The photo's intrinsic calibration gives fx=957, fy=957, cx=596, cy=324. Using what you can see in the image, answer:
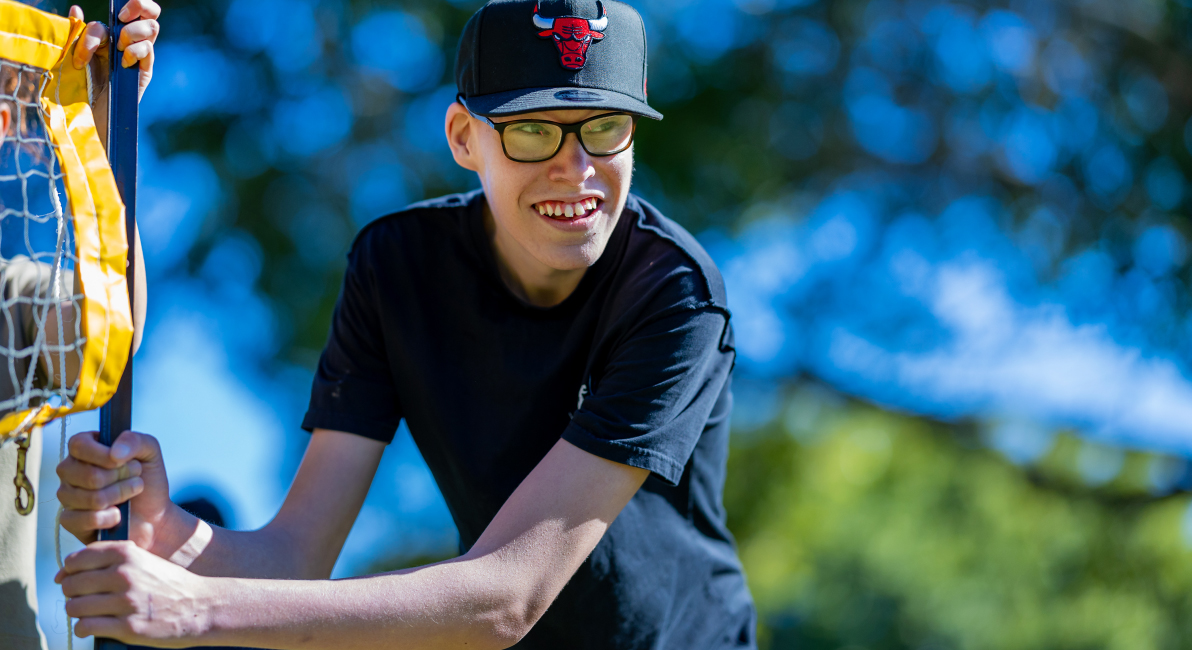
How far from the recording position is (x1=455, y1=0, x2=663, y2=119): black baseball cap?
1460 mm

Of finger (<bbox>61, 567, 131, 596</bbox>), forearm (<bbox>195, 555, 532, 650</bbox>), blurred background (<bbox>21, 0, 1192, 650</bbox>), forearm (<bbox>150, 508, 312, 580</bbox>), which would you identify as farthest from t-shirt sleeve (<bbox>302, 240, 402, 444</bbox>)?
blurred background (<bbox>21, 0, 1192, 650</bbox>)

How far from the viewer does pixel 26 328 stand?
5.19 ft

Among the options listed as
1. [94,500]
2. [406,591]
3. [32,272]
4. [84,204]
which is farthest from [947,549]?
[84,204]

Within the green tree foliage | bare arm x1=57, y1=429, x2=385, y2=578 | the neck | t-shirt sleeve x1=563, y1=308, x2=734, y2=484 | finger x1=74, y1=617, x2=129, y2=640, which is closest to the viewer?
finger x1=74, y1=617, x2=129, y2=640

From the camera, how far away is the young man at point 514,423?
1.19 meters

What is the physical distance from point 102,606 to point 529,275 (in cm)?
84

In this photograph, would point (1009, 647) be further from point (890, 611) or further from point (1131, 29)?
point (1131, 29)

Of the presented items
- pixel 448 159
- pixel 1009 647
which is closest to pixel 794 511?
pixel 1009 647

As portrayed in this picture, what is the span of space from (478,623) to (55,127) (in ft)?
2.74

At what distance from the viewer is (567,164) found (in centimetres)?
150

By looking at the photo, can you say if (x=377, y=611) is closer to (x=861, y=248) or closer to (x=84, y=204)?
(x=84, y=204)

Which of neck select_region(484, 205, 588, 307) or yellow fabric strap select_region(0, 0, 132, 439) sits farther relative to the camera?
neck select_region(484, 205, 588, 307)

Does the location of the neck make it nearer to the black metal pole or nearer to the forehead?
the forehead

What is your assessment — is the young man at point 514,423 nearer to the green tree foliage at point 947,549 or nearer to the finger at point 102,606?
the finger at point 102,606
